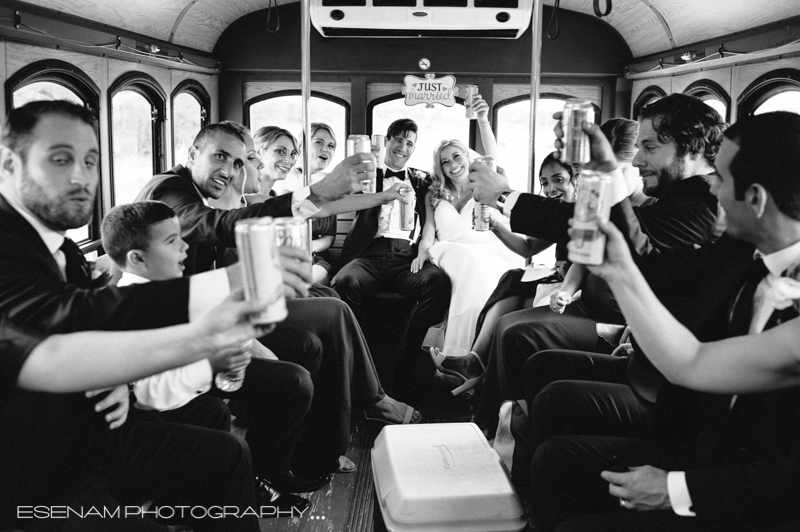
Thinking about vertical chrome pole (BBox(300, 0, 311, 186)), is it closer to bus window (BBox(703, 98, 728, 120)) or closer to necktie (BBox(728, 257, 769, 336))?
necktie (BBox(728, 257, 769, 336))

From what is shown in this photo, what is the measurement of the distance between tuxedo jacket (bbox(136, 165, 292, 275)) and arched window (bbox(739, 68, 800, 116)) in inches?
128

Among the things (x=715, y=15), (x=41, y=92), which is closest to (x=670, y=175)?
(x=715, y=15)

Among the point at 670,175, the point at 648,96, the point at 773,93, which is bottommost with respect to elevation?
the point at 670,175

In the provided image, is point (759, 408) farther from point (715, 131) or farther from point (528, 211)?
point (715, 131)

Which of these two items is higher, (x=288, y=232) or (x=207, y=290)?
(x=288, y=232)

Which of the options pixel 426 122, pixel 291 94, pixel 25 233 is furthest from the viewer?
pixel 291 94

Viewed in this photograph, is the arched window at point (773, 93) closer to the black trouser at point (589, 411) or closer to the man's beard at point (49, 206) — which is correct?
the black trouser at point (589, 411)

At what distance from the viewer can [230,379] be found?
7.93 feet

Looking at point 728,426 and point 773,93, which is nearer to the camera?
point 728,426

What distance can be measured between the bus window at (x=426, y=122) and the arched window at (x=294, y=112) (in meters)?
0.34

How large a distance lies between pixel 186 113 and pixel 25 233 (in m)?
5.16

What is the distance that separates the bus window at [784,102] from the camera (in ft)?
14.8

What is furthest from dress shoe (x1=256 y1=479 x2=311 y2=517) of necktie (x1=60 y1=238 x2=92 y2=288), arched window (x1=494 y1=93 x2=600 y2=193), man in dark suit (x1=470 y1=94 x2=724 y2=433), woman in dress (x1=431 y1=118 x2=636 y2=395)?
arched window (x1=494 y1=93 x2=600 y2=193)

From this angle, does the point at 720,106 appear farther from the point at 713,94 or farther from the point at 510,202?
the point at 510,202
